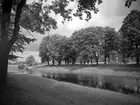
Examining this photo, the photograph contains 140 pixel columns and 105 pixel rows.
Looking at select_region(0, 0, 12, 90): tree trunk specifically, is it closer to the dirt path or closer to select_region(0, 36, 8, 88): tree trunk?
select_region(0, 36, 8, 88): tree trunk

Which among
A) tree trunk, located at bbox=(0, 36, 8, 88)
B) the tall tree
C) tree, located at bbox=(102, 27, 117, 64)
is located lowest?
tree trunk, located at bbox=(0, 36, 8, 88)

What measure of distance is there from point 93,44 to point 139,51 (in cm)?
2046

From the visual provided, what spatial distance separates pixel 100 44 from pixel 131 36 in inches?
627

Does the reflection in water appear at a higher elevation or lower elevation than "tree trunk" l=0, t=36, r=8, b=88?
lower

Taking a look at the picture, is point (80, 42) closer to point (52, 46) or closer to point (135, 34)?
point (52, 46)

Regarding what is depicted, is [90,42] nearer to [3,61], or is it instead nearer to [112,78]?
[112,78]

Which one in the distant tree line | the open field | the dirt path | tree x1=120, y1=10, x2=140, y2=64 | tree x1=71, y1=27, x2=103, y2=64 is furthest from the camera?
tree x1=71, y1=27, x2=103, y2=64

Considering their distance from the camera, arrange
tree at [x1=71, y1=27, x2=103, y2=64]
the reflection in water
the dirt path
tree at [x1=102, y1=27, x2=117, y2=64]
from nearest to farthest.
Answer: the dirt path
the reflection in water
tree at [x1=71, y1=27, x2=103, y2=64]
tree at [x1=102, y1=27, x2=117, y2=64]

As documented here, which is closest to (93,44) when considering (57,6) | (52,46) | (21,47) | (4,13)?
(52,46)

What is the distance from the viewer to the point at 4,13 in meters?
5.79

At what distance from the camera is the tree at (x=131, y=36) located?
35.0 metres

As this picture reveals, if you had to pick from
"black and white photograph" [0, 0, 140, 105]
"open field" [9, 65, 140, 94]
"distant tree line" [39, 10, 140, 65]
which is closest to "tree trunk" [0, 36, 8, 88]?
"black and white photograph" [0, 0, 140, 105]

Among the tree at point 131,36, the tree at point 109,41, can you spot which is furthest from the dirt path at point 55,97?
the tree at point 109,41

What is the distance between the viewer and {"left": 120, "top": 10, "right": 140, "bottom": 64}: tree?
3497cm
